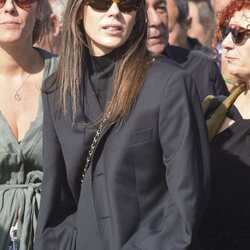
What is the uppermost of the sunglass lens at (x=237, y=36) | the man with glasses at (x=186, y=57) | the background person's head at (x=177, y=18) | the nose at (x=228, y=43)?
the sunglass lens at (x=237, y=36)

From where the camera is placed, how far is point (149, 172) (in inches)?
166

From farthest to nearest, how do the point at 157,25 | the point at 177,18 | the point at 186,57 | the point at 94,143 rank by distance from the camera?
the point at 177,18 → the point at 157,25 → the point at 186,57 → the point at 94,143

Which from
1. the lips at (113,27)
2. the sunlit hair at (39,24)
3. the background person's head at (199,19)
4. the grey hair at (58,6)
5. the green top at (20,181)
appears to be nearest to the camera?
the lips at (113,27)

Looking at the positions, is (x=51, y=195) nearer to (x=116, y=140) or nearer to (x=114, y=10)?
(x=116, y=140)

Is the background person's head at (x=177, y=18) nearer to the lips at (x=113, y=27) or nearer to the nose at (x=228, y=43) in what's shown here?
the nose at (x=228, y=43)

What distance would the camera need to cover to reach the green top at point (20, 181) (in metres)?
5.05

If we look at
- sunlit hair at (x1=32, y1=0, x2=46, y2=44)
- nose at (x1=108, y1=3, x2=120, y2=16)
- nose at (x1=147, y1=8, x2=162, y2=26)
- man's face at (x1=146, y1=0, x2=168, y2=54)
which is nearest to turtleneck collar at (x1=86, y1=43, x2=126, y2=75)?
nose at (x1=108, y1=3, x2=120, y2=16)

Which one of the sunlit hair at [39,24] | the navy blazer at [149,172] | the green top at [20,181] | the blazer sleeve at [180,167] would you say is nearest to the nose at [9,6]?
the sunlit hair at [39,24]

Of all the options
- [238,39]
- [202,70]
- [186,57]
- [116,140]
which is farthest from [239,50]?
[186,57]

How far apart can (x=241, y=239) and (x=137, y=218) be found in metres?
0.62

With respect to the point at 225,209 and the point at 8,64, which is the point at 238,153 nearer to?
the point at 225,209

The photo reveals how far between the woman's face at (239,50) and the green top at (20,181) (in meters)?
1.00

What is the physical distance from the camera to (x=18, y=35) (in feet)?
17.2

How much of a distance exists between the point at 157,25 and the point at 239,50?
241cm
